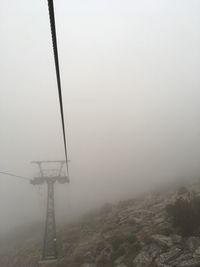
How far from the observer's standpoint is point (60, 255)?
143 feet

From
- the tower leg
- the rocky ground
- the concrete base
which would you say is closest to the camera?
the rocky ground

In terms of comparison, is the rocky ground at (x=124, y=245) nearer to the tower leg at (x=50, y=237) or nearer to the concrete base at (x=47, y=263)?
the concrete base at (x=47, y=263)

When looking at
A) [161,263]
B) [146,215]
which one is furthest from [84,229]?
[161,263]

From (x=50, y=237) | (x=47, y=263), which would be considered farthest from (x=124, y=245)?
(x=50, y=237)

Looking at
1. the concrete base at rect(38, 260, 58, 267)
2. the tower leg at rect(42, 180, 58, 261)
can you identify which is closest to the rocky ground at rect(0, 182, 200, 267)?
the concrete base at rect(38, 260, 58, 267)

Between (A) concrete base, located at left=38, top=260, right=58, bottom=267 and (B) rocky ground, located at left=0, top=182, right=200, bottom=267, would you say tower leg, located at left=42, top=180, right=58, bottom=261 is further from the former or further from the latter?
(B) rocky ground, located at left=0, top=182, right=200, bottom=267

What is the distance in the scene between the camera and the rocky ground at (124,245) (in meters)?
31.9

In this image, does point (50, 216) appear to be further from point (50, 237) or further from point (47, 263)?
point (47, 263)

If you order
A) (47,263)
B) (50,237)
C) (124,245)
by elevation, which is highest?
(124,245)

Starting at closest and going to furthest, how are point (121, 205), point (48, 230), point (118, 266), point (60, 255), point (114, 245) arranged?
point (118, 266) < point (114, 245) < point (60, 255) < point (48, 230) < point (121, 205)

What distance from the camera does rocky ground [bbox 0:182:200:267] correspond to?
31.9m

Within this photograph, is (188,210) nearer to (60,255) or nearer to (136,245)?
(136,245)

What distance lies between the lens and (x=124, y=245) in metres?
37.4

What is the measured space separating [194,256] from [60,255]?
21.6 meters
